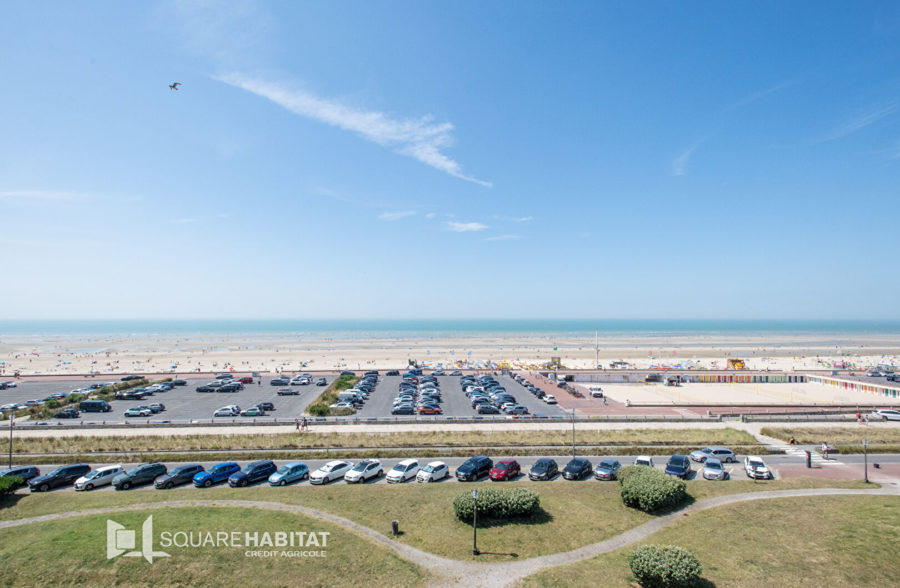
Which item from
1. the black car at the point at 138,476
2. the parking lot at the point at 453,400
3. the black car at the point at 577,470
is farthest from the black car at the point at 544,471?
the black car at the point at 138,476

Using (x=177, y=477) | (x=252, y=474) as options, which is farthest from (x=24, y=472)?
(x=252, y=474)

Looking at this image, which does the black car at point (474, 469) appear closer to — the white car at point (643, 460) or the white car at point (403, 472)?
the white car at point (403, 472)

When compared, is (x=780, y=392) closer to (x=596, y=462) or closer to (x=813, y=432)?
(x=813, y=432)

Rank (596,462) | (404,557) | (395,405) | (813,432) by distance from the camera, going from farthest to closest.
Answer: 1. (395,405)
2. (813,432)
3. (596,462)
4. (404,557)

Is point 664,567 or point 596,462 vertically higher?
point 664,567

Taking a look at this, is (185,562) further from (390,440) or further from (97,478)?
(390,440)

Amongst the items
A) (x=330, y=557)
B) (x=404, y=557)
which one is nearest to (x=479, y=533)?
(x=404, y=557)

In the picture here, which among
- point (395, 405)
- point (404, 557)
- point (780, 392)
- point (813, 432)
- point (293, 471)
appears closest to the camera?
point (404, 557)
